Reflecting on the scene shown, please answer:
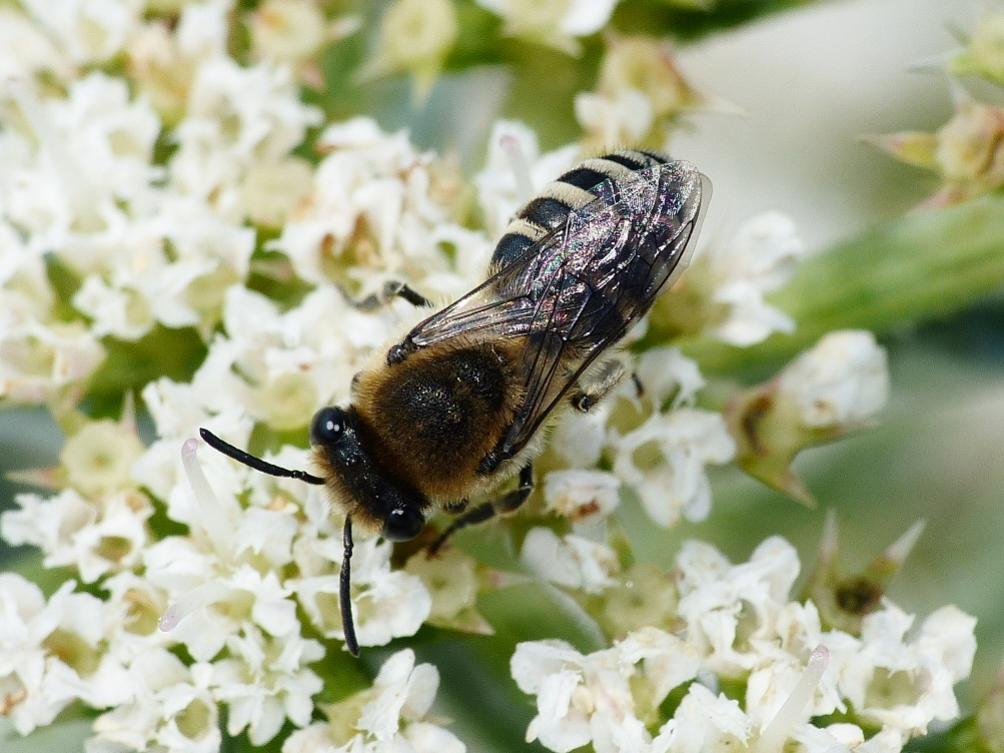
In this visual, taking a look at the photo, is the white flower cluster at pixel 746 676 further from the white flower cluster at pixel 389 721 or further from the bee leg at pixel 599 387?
the bee leg at pixel 599 387

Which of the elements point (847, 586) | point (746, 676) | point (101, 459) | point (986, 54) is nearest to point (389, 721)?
point (746, 676)

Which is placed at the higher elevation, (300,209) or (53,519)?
(300,209)

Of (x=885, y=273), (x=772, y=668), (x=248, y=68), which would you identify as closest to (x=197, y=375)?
A: (x=248, y=68)

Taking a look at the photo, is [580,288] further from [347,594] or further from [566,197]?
[347,594]

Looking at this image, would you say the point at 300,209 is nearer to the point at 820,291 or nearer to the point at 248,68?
the point at 248,68

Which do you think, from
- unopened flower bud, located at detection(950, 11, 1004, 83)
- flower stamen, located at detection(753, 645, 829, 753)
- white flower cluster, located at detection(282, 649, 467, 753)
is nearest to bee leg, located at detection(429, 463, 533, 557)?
white flower cluster, located at detection(282, 649, 467, 753)

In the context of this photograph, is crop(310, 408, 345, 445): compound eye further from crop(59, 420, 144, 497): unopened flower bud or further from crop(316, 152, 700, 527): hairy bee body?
crop(59, 420, 144, 497): unopened flower bud
